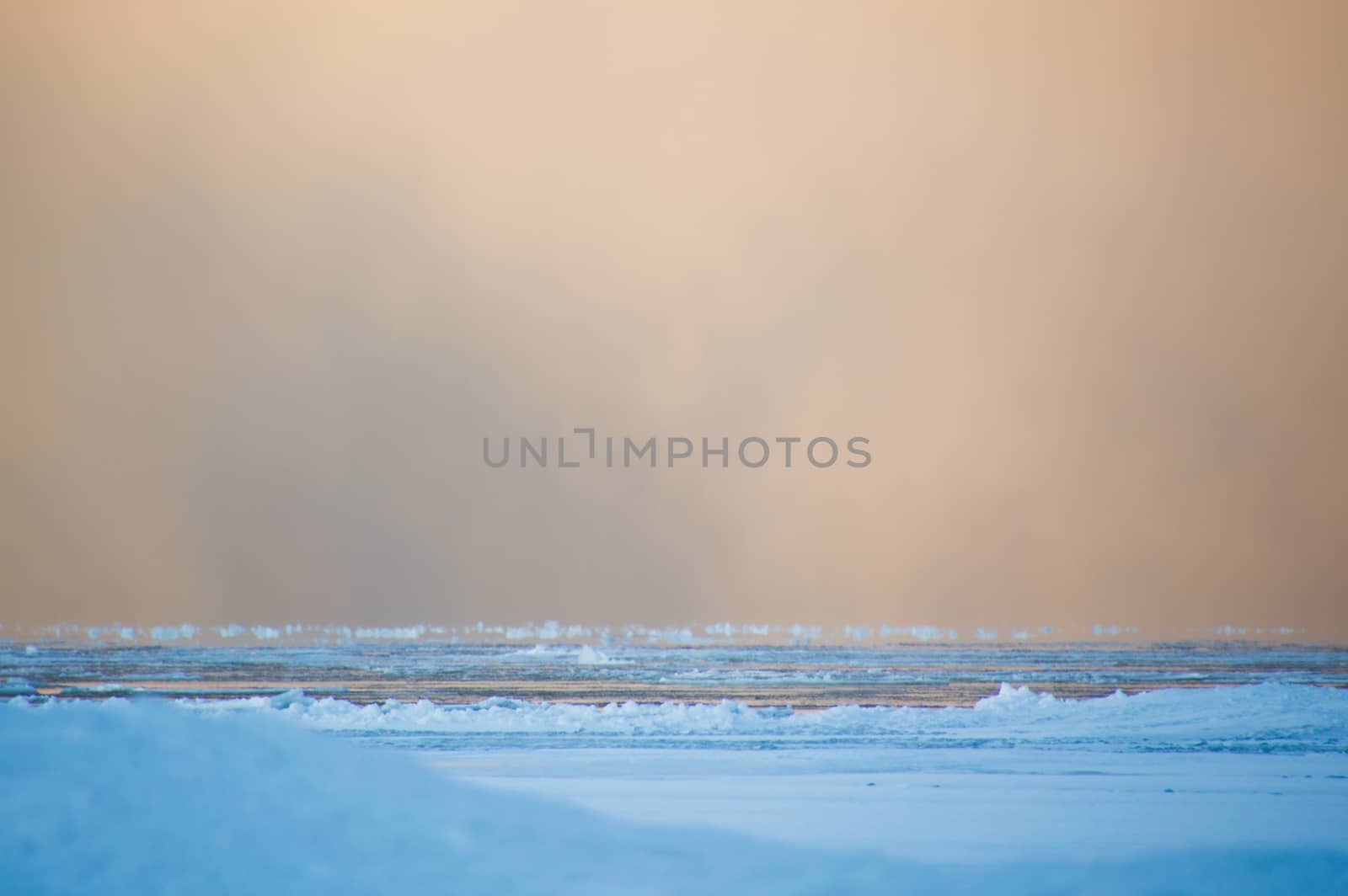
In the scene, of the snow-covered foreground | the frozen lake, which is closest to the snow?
the frozen lake

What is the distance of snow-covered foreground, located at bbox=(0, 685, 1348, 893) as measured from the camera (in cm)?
666

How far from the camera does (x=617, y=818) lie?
966cm

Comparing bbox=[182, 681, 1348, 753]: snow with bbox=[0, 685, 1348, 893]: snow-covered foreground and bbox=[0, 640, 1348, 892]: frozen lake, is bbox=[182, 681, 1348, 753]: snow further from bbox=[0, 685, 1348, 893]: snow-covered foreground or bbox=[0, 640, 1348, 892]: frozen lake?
bbox=[0, 685, 1348, 893]: snow-covered foreground

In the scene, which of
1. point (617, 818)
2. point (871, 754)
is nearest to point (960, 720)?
point (871, 754)

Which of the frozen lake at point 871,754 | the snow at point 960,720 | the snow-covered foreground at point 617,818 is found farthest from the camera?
the snow at point 960,720

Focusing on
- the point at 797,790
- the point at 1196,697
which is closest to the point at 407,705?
the point at 797,790

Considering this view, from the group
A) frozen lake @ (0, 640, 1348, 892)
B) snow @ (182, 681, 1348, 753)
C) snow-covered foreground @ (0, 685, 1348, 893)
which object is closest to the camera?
snow-covered foreground @ (0, 685, 1348, 893)

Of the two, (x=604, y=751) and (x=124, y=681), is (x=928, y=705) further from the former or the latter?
(x=124, y=681)

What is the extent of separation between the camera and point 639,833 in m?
8.05

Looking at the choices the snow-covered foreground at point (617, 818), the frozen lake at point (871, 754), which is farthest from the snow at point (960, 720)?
the snow-covered foreground at point (617, 818)

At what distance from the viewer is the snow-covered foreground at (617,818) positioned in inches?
262

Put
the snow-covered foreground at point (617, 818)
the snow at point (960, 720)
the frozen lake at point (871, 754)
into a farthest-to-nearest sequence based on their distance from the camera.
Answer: the snow at point (960, 720), the frozen lake at point (871, 754), the snow-covered foreground at point (617, 818)

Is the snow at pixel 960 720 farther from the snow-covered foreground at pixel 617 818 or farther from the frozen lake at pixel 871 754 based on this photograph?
the snow-covered foreground at pixel 617 818

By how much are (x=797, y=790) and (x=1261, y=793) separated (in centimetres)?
559
